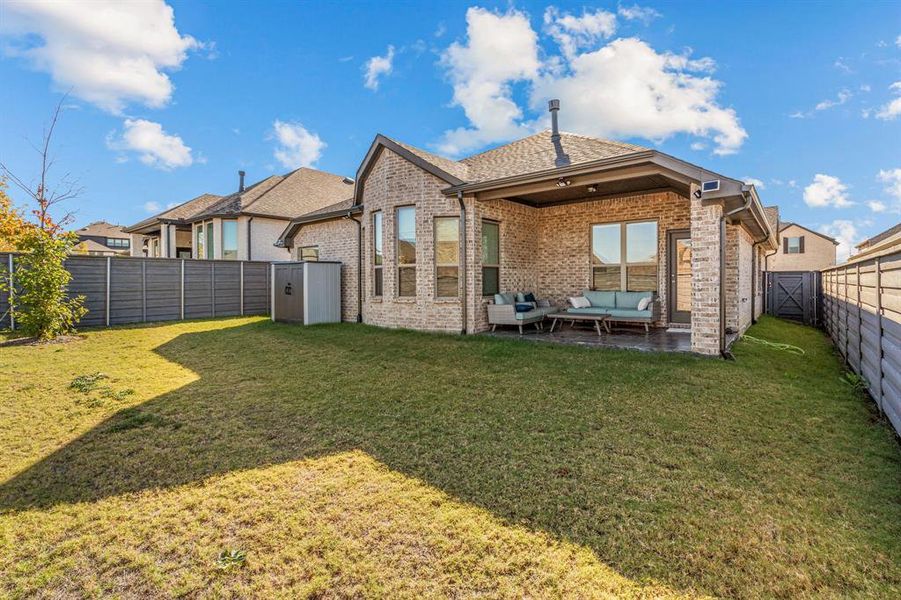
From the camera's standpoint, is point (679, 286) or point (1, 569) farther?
point (679, 286)

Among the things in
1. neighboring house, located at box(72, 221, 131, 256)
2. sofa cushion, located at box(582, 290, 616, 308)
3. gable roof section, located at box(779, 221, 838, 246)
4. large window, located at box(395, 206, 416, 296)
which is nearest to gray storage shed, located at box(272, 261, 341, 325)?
large window, located at box(395, 206, 416, 296)

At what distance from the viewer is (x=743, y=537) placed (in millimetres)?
2287

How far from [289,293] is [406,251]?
436cm

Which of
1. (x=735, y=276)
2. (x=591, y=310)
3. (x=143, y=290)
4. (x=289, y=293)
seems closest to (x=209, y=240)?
(x=143, y=290)

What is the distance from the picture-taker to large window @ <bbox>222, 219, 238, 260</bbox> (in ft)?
60.3

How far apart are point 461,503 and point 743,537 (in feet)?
5.26

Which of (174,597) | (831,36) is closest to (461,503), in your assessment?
(174,597)

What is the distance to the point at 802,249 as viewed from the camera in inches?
1363

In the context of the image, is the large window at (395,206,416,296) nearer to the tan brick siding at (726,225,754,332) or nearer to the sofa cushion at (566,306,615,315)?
the sofa cushion at (566,306,615,315)

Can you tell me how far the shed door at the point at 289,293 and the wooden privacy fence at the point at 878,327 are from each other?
11.6 m

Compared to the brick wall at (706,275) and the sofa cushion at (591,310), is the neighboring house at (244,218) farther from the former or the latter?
the brick wall at (706,275)

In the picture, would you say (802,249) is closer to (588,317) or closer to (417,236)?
(588,317)

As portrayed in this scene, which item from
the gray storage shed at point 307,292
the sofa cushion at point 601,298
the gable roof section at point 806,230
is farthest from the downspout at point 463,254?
the gable roof section at point 806,230

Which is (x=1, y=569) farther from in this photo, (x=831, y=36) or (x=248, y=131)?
(x=248, y=131)
